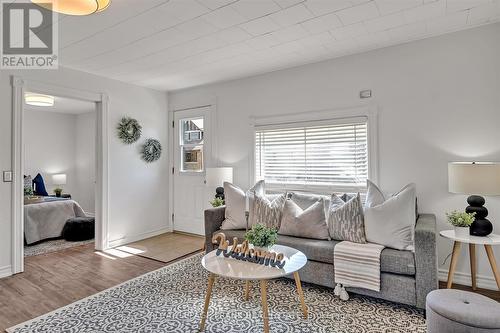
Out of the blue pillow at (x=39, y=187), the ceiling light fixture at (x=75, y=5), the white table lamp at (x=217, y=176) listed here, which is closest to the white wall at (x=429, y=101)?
the white table lamp at (x=217, y=176)

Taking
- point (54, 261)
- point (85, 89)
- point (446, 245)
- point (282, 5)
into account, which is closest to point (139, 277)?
point (54, 261)

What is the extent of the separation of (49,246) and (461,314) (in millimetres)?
5174

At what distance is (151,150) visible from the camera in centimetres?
485

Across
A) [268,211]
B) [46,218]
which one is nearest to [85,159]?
[46,218]

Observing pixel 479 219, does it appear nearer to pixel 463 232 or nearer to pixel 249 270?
pixel 463 232

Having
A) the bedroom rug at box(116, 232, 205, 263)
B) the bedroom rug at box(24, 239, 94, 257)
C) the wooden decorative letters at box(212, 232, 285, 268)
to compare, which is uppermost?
the wooden decorative letters at box(212, 232, 285, 268)

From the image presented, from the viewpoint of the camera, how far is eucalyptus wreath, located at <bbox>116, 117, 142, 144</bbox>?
444cm

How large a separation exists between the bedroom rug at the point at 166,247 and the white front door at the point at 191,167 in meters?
0.28

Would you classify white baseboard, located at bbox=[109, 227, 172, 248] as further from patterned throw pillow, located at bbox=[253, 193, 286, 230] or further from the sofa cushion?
patterned throw pillow, located at bbox=[253, 193, 286, 230]

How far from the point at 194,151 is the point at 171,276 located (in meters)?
2.37

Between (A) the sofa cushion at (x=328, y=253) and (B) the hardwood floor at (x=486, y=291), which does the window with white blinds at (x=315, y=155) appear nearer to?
(A) the sofa cushion at (x=328, y=253)

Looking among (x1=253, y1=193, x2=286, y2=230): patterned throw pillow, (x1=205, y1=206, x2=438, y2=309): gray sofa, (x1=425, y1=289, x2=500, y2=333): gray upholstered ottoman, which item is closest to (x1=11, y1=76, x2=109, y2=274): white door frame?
(x1=253, y1=193, x2=286, y2=230): patterned throw pillow

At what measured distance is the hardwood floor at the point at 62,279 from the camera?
2.54 m

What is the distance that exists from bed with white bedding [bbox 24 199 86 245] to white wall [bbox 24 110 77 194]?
88.0 inches
